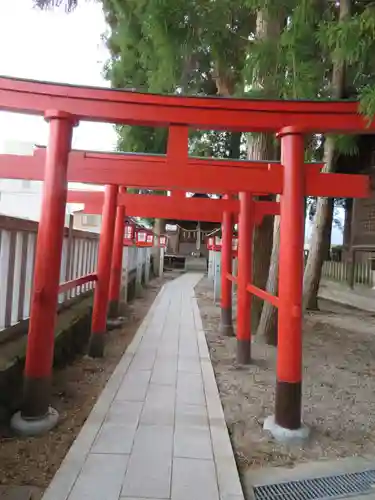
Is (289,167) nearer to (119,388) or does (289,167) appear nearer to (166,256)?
(119,388)

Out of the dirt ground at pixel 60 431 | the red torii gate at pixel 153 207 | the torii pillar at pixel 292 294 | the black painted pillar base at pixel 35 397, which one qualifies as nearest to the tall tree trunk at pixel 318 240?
the red torii gate at pixel 153 207

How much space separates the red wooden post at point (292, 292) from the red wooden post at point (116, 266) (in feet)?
15.9

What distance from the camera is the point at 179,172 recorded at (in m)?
3.35

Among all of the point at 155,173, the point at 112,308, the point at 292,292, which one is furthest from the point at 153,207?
the point at 292,292

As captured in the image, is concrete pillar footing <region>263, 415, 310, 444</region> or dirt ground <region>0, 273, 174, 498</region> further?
concrete pillar footing <region>263, 415, 310, 444</region>

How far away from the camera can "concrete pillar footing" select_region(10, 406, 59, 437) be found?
3.09m

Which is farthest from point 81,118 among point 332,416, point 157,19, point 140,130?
point 140,130

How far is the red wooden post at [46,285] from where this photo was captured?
10.5 feet

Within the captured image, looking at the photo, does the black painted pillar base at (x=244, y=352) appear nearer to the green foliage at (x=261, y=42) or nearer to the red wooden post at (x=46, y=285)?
the red wooden post at (x=46, y=285)

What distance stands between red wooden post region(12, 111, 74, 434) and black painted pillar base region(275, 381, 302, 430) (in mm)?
1776

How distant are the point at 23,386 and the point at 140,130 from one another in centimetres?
704

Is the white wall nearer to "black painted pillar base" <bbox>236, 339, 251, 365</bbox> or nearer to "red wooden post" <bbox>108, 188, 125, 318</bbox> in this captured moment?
"red wooden post" <bbox>108, 188, 125, 318</bbox>

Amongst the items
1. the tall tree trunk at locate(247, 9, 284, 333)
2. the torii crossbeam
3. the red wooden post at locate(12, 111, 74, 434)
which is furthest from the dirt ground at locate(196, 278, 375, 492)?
the torii crossbeam

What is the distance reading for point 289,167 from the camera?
3.36 metres
